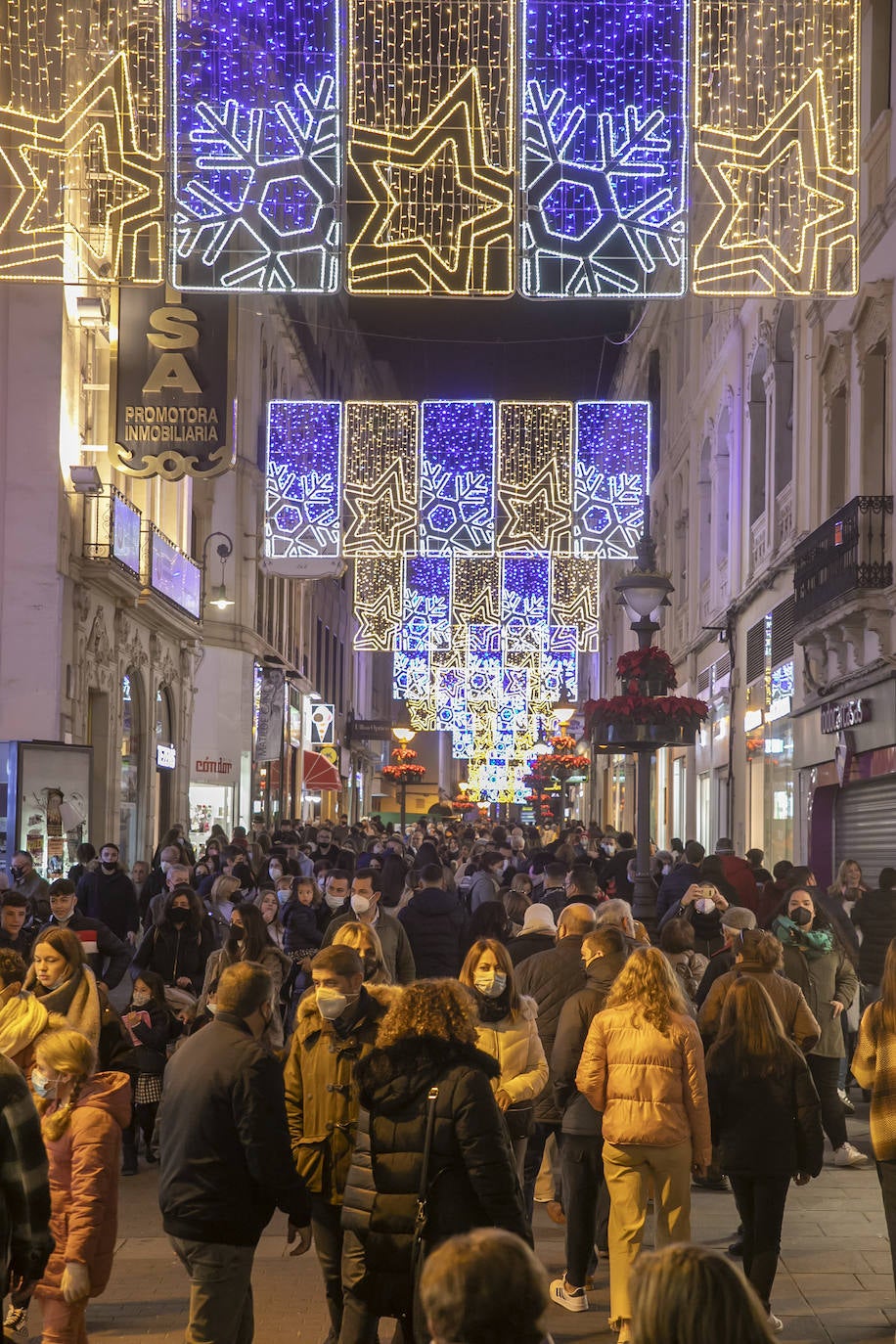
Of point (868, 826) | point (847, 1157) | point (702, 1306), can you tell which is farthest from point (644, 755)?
point (702, 1306)

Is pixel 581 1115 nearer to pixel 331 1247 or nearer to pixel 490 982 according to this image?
pixel 490 982

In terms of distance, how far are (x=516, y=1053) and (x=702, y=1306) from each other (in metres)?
4.88

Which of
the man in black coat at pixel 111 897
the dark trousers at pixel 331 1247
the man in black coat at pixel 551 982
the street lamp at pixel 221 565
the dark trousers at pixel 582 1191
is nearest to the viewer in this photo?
the dark trousers at pixel 331 1247

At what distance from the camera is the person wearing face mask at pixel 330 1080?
634 centimetres

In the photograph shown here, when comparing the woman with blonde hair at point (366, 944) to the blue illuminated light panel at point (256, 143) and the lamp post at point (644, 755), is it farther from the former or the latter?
the lamp post at point (644, 755)

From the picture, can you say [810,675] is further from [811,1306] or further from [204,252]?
[811,1306]

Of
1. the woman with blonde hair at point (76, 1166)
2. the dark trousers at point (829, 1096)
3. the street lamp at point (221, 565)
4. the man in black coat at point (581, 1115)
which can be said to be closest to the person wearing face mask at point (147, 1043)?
the man in black coat at point (581, 1115)

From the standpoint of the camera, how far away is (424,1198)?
17.7 ft

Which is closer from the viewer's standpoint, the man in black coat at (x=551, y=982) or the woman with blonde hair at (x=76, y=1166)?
the woman with blonde hair at (x=76, y=1166)

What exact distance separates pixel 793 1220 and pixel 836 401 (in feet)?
49.6

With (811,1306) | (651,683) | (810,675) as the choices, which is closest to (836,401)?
(810,675)

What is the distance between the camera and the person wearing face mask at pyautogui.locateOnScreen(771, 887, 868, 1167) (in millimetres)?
10820

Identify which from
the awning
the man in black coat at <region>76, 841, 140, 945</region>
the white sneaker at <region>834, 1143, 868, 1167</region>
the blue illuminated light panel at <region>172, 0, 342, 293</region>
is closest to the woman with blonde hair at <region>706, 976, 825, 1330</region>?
Answer: the white sneaker at <region>834, 1143, 868, 1167</region>

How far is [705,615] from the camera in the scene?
116 feet
